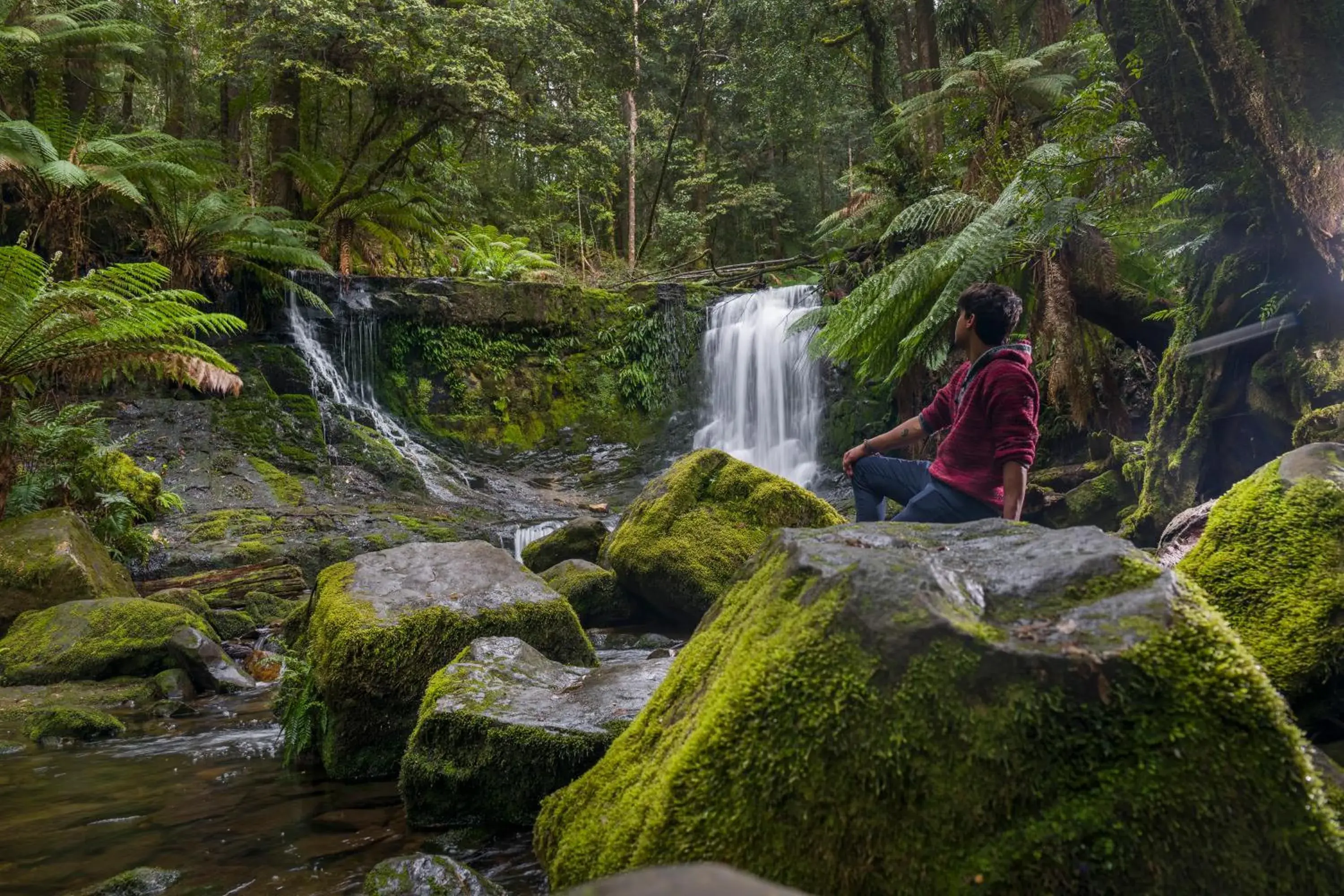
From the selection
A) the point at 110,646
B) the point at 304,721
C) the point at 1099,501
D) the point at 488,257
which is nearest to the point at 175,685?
the point at 110,646

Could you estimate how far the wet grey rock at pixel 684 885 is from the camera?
0.73m

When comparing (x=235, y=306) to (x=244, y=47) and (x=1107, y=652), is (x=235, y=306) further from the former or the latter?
(x=1107, y=652)

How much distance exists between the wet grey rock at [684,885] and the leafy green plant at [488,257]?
16.0 m

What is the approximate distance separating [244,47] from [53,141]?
2.87 meters

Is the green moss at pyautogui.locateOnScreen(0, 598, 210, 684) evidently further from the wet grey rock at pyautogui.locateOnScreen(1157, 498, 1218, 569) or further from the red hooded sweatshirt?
the wet grey rock at pyautogui.locateOnScreen(1157, 498, 1218, 569)

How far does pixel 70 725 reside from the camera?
4.29 meters

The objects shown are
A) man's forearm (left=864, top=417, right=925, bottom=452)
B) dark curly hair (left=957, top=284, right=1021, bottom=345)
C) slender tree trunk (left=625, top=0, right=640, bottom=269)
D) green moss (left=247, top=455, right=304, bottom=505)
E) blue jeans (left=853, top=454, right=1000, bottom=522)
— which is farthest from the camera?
slender tree trunk (left=625, top=0, right=640, bottom=269)

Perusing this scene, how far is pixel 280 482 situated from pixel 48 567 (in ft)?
14.7

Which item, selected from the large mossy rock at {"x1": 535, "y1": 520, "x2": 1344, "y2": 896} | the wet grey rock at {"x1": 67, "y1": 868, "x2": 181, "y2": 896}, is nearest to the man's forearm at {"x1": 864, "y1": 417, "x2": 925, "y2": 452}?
the large mossy rock at {"x1": 535, "y1": 520, "x2": 1344, "y2": 896}

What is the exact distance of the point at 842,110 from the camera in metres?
22.3

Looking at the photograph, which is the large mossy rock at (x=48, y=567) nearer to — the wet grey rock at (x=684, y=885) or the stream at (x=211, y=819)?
the stream at (x=211, y=819)

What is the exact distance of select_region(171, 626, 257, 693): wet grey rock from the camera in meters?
5.35

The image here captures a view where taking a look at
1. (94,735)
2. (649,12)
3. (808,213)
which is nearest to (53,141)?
(94,735)

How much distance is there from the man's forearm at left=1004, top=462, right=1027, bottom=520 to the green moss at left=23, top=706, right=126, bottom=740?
15.5 feet
